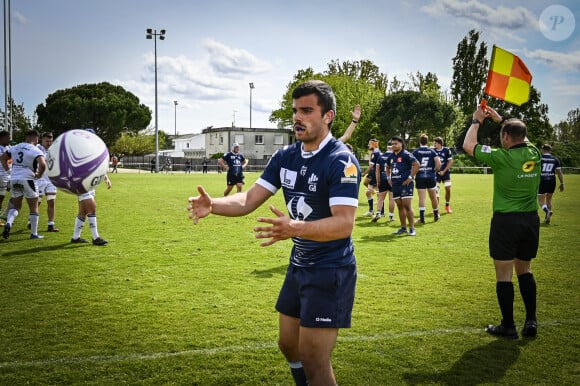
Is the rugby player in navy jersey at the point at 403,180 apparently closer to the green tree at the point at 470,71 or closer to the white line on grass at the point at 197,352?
the white line on grass at the point at 197,352

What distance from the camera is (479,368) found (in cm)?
498

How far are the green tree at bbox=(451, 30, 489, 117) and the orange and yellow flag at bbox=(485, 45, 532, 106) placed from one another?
80740mm

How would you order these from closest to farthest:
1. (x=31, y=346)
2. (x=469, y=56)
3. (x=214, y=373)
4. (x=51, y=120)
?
(x=214, y=373)
(x=31, y=346)
(x=51, y=120)
(x=469, y=56)

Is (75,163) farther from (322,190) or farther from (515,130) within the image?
(515,130)

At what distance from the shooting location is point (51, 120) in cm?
7088

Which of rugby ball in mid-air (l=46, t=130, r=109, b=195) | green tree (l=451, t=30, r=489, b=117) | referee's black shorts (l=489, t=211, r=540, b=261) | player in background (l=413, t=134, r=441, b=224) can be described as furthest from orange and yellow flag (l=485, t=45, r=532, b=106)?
green tree (l=451, t=30, r=489, b=117)

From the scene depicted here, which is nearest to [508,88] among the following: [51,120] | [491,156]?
[491,156]

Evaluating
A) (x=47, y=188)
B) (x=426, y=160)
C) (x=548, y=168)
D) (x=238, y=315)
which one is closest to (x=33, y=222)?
(x=47, y=188)

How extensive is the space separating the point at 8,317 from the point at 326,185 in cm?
526

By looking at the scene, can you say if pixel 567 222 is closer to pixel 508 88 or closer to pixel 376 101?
pixel 508 88

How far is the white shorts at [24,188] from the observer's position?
12.1 metres

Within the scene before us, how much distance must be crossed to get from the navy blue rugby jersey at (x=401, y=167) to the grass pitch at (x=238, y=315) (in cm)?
209

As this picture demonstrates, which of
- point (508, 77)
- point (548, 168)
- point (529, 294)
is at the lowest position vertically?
point (529, 294)

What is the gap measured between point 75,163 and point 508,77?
204 inches
